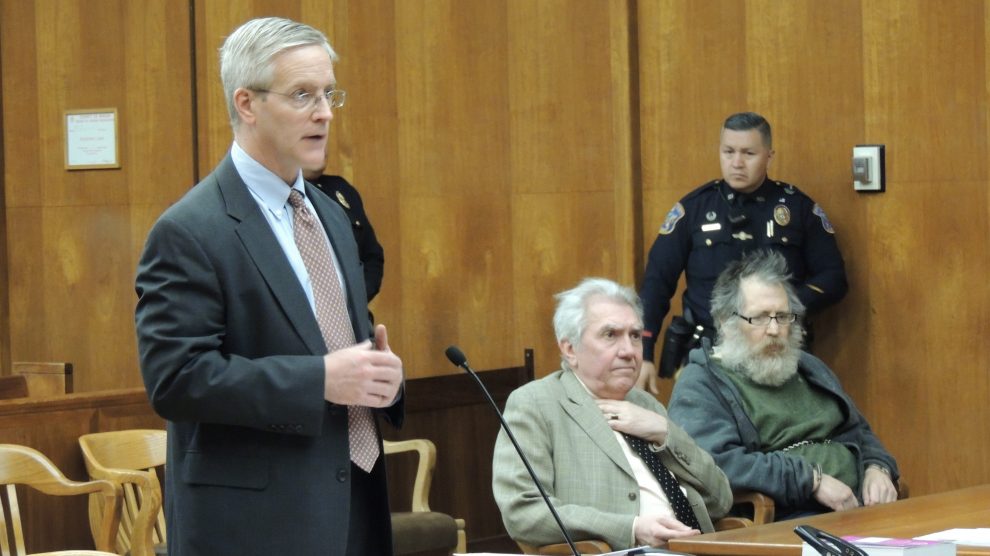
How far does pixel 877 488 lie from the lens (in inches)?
154

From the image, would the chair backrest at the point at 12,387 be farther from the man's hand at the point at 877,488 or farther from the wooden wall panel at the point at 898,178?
the man's hand at the point at 877,488

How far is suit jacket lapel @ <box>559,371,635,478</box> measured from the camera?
3.39 metres

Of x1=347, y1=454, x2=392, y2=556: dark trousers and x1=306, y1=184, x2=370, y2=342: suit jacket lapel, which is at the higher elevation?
x1=306, y1=184, x2=370, y2=342: suit jacket lapel

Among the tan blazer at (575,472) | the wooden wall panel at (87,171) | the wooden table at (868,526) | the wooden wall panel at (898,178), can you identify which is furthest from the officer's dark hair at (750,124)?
the wooden wall panel at (87,171)

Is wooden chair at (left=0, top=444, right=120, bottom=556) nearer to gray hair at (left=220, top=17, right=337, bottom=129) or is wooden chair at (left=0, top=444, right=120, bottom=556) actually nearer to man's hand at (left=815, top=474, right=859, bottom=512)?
man's hand at (left=815, top=474, right=859, bottom=512)

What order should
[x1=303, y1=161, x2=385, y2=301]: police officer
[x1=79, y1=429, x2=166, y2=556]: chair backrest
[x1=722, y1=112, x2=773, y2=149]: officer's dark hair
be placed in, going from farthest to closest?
[x1=303, y1=161, x2=385, y2=301]: police officer
[x1=722, y1=112, x2=773, y2=149]: officer's dark hair
[x1=79, y1=429, x2=166, y2=556]: chair backrest

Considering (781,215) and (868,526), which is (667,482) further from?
(781,215)

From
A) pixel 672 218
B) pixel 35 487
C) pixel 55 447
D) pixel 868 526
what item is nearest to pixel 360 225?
pixel 672 218

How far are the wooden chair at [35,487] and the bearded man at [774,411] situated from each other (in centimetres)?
161

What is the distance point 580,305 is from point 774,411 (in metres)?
0.70

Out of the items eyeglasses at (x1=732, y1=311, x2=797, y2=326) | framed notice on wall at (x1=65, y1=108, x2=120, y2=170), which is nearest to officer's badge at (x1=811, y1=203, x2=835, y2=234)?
eyeglasses at (x1=732, y1=311, x2=797, y2=326)

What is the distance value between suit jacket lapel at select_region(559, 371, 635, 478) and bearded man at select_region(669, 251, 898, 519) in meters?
0.46

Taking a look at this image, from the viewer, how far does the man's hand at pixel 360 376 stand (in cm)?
197

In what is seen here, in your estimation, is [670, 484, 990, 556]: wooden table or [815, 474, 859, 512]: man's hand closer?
[670, 484, 990, 556]: wooden table
